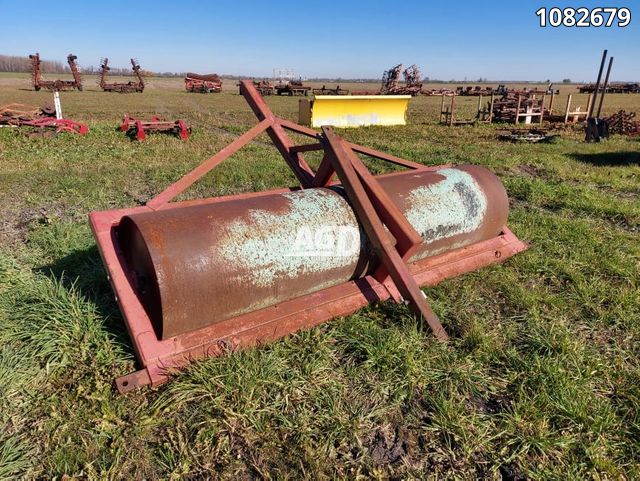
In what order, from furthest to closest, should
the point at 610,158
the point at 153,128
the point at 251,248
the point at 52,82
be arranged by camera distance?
the point at 52,82 < the point at 153,128 < the point at 610,158 < the point at 251,248

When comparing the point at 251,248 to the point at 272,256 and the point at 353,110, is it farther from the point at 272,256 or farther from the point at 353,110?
the point at 353,110

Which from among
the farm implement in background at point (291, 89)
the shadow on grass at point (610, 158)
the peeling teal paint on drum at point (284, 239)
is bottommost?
the shadow on grass at point (610, 158)

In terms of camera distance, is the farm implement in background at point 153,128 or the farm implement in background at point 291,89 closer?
the farm implement in background at point 153,128

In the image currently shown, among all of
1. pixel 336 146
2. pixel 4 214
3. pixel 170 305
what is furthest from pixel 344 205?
pixel 4 214

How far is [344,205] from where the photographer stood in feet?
8.77

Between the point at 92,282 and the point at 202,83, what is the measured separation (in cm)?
4082

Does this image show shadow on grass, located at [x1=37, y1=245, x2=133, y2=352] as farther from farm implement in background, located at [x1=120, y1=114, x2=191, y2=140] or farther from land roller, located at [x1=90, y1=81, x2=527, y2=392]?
farm implement in background, located at [x1=120, y1=114, x2=191, y2=140]

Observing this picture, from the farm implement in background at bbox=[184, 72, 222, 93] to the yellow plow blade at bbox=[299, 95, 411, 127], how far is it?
1138 inches

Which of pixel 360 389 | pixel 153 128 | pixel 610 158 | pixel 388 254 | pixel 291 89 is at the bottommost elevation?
pixel 360 389

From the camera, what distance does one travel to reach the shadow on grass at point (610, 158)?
8242 millimetres

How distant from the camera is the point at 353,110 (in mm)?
13953

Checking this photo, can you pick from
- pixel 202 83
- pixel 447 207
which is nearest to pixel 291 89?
pixel 202 83

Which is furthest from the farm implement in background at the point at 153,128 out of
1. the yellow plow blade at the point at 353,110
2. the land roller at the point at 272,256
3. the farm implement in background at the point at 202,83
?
the farm implement in background at the point at 202,83

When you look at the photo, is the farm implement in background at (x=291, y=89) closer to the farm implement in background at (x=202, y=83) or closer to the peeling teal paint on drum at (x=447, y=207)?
the farm implement in background at (x=202, y=83)
